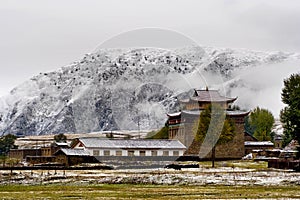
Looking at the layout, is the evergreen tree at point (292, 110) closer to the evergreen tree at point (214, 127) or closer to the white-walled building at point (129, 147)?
the evergreen tree at point (214, 127)

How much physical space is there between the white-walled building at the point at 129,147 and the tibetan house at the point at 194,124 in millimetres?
4661

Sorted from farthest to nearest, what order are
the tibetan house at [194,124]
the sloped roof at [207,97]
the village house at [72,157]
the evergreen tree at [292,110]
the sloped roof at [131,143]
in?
1. the sloped roof at [207,97]
2. the tibetan house at [194,124]
3. the sloped roof at [131,143]
4. the village house at [72,157]
5. the evergreen tree at [292,110]

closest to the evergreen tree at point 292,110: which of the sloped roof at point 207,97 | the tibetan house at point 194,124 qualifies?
the tibetan house at point 194,124

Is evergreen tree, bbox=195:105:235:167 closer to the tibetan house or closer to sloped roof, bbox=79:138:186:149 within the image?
the tibetan house

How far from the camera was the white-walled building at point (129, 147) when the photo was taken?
137500 millimetres

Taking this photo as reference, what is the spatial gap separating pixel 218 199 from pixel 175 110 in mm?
122675

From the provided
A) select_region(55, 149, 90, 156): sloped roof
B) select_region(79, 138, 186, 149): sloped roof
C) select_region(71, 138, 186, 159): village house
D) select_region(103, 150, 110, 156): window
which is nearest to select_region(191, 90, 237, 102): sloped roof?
select_region(79, 138, 186, 149): sloped roof

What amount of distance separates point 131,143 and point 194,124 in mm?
17220

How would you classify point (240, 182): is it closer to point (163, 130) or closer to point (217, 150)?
point (217, 150)

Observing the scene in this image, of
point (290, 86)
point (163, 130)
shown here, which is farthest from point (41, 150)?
point (290, 86)

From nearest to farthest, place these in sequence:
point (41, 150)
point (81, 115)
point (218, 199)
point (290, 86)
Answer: point (218, 199), point (290, 86), point (81, 115), point (41, 150)

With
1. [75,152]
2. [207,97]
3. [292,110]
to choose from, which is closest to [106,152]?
[75,152]

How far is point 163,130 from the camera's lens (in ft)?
581

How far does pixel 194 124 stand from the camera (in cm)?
14988
